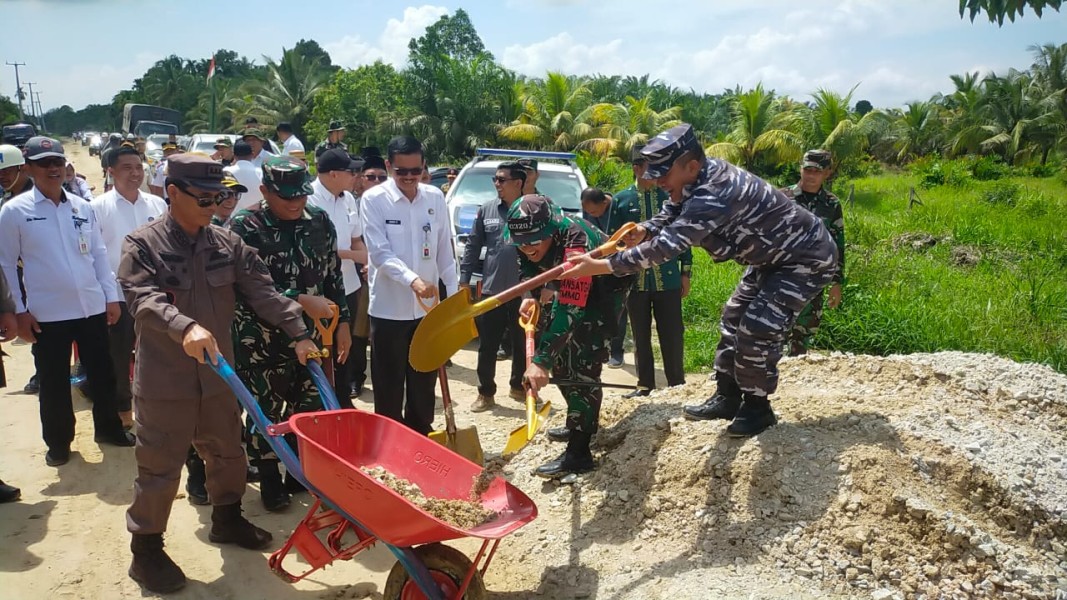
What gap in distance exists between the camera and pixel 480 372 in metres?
6.12

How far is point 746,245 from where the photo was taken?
3617 mm

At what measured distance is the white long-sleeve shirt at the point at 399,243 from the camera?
465 cm

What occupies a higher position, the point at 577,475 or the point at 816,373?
the point at 816,373

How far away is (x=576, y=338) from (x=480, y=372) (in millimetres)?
2213

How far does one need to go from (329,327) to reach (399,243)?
0.85 metres

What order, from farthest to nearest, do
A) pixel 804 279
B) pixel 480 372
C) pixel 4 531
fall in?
pixel 480 372
pixel 4 531
pixel 804 279

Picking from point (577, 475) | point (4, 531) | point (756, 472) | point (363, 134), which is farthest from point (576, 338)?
point (363, 134)

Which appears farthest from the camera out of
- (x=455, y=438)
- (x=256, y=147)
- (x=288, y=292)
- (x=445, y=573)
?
(x=256, y=147)

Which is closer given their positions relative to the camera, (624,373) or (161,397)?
(161,397)

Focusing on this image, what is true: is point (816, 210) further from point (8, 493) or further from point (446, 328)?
point (8, 493)

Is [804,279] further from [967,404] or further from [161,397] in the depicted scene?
[161,397]

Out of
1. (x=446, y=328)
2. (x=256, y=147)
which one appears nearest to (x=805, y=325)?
(x=446, y=328)

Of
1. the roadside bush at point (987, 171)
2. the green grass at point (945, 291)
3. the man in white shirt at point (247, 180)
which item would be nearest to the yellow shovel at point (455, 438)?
the green grass at point (945, 291)

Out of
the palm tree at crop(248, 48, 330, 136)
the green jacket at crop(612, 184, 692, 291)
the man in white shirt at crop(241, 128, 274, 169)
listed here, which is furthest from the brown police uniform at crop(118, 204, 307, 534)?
the palm tree at crop(248, 48, 330, 136)
